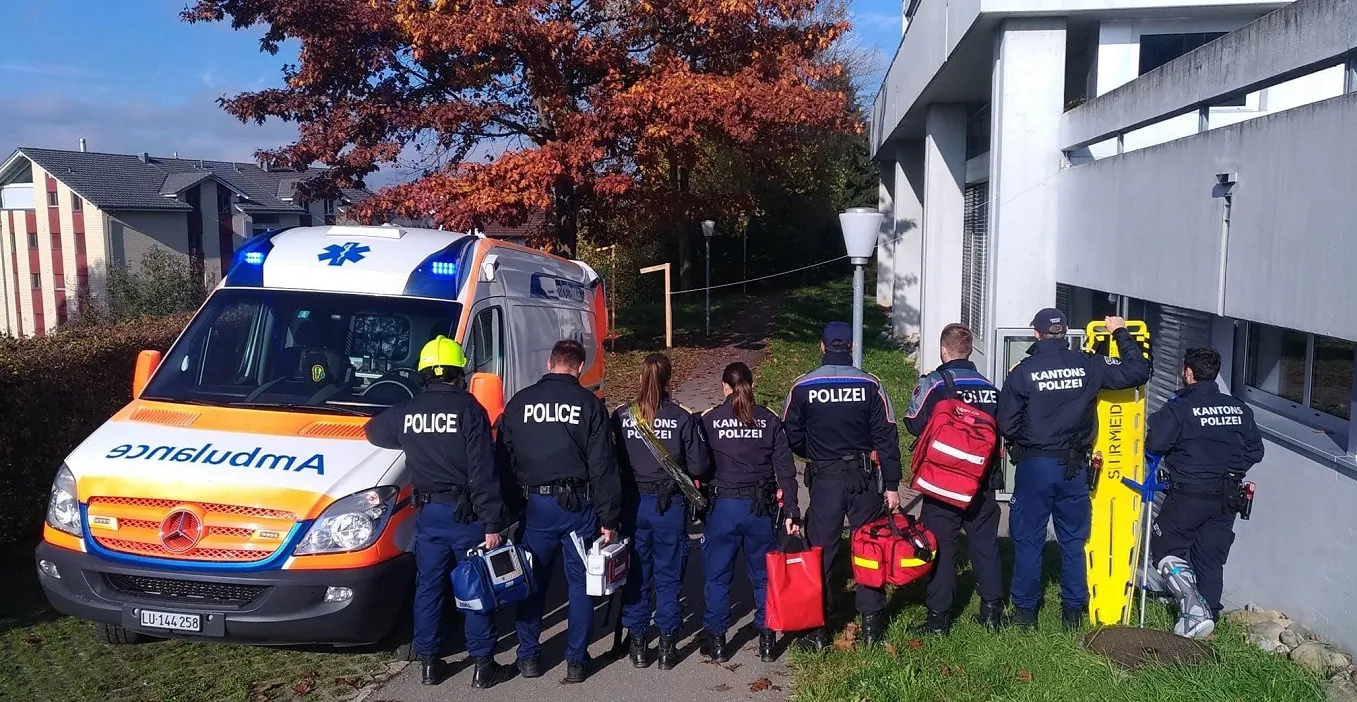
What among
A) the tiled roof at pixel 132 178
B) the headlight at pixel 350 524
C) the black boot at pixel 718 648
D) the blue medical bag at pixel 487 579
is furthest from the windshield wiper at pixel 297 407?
the tiled roof at pixel 132 178

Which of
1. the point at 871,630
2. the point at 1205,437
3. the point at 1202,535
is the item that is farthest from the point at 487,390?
the point at 1202,535

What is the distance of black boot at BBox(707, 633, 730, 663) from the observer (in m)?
6.03

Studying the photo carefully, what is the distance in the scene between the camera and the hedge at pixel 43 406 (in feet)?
23.8

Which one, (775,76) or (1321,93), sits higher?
(775,76)

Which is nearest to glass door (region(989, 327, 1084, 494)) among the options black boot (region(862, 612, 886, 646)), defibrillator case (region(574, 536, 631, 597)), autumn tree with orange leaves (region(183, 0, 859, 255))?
black boot (region(862, 612, 886, 646))

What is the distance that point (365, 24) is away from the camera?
1792 cm

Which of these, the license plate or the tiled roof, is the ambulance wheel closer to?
the license plate

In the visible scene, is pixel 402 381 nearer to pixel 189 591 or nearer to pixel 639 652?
pixel 189 591

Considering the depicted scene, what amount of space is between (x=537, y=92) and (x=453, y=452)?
14.6m

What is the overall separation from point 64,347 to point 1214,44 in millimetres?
8802

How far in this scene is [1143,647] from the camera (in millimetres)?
5590

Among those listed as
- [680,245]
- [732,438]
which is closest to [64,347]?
[732,438]

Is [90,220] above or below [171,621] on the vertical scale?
above

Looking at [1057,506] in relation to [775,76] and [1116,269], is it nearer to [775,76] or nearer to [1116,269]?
[1116,269]
